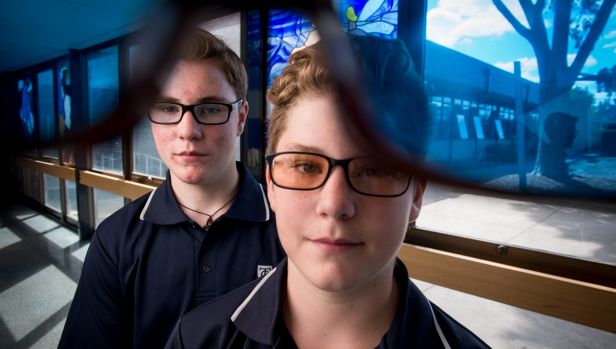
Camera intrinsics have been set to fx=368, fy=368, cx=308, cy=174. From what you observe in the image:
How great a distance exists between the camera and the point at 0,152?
0.60 ft

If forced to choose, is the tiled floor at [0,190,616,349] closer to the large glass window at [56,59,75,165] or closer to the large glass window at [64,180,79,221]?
the large glass window at [64,180,79,221]

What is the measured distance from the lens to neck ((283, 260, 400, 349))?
610 millimetres

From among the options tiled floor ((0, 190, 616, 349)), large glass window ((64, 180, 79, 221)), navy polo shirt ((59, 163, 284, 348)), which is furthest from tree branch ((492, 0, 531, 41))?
large glass window ((64, 180, 79, 221))

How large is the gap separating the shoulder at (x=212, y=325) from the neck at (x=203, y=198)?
337 mm

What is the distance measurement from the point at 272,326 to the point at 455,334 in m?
0.32

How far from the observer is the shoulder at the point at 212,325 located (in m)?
0.64

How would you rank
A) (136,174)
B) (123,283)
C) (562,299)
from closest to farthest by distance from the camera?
(123,283)
(562,299)
(136,174)

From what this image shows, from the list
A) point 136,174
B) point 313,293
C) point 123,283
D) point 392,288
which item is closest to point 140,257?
point 123,283

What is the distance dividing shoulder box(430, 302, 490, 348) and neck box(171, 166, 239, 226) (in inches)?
24.2

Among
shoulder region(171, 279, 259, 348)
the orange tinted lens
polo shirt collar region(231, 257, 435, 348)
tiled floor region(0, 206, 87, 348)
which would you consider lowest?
tiled floor region(0, 206, 87, 348)

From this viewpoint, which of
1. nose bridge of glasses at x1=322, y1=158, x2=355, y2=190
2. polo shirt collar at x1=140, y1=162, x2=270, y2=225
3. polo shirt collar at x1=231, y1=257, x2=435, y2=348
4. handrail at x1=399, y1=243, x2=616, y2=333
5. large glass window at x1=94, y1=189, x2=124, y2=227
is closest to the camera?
nose bridge of glasses at x1=322, y1=158, x2=355, y2=190

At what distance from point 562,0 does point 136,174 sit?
399 centimetres

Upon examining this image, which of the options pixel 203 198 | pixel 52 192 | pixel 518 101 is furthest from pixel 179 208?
pixel 52 192

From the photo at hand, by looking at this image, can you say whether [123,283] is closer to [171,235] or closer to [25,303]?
[171,235]
